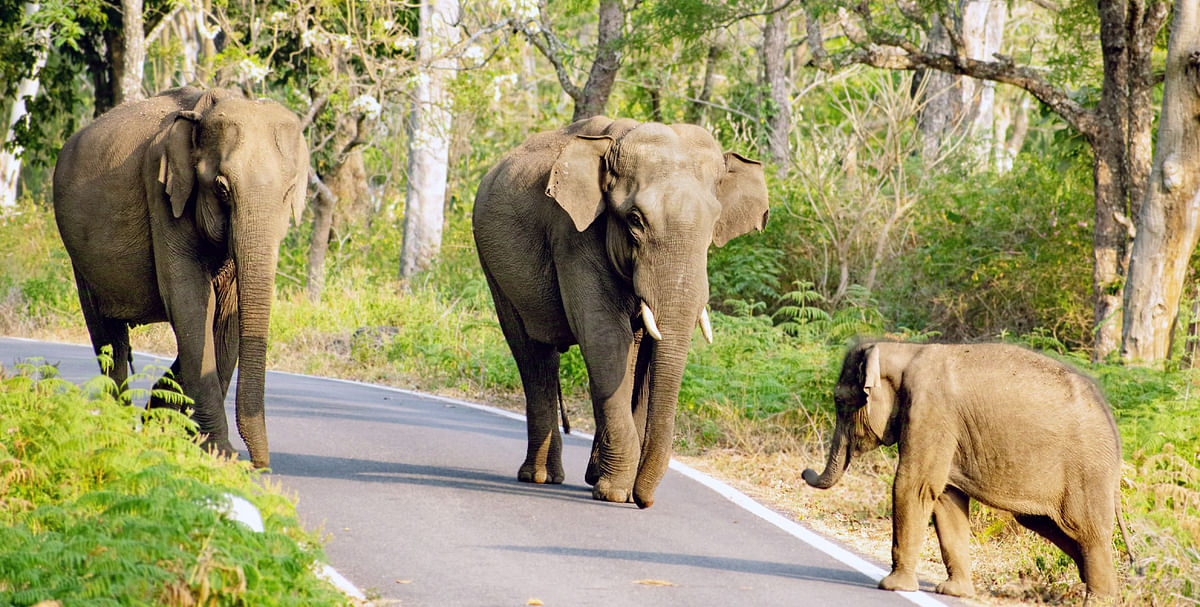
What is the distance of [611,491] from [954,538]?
2453 mm

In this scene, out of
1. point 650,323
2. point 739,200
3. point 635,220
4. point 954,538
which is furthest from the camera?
point 739,200

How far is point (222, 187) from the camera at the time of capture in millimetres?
9070

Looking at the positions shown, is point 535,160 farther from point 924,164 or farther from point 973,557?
point 924,164

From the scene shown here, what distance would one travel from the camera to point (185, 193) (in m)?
9.21

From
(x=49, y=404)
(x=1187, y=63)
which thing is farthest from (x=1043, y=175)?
(x=49, y=404)

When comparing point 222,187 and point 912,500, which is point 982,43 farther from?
point 912,500

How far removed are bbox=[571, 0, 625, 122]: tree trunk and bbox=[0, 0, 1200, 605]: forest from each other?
0.21ft

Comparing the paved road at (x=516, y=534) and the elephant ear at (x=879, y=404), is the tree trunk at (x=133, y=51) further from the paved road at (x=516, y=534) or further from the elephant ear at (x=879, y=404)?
the elephant ear at (x=879, y=404)

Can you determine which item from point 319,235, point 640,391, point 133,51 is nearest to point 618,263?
point 640,391

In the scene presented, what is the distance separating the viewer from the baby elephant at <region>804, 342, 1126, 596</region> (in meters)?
7.18

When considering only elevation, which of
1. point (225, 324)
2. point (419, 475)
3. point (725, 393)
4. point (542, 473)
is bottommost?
point (419, 475)

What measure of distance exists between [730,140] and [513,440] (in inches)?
732

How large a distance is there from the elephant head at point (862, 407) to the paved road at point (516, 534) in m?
0.65

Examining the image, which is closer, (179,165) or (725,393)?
(179,165)
